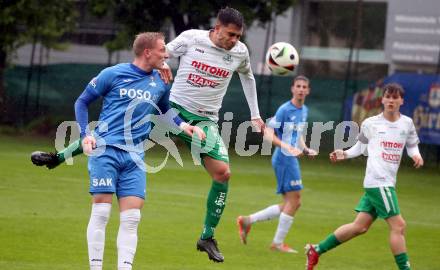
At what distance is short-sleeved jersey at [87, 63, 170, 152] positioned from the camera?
9.46 meters

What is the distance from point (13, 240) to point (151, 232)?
2.27 m

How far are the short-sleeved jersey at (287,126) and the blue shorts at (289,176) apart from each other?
0.06 metres

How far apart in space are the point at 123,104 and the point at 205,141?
5.41 ft

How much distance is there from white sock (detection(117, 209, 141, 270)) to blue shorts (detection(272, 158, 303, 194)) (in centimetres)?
544

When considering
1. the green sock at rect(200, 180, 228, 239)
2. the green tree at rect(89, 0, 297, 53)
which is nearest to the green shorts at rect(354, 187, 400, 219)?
the green sock at rect(200, 180, 228, 239)

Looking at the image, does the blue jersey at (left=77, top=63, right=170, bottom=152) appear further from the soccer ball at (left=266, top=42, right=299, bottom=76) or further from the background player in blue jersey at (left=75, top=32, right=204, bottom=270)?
the soccer ball at (left=266, top=42, right=299, bottom=76)

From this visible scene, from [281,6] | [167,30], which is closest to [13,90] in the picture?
[167,30]

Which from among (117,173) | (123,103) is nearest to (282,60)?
(123,103)

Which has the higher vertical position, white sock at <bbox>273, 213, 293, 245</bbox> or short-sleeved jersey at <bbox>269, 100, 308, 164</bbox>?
short-sleeved jersey at <bbox>269, 100, 308, 164</bbox>

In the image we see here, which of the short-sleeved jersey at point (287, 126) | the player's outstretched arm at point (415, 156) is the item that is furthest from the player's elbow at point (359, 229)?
the short-sleeved jersey at point (287, 126)

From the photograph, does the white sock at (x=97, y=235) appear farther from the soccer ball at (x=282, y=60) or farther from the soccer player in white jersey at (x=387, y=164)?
the soccer ball at (x=282, y=60)

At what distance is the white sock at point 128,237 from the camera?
9.30 meters

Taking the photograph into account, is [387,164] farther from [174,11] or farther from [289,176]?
[174,11]

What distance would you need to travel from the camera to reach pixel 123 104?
9477 millimetres
